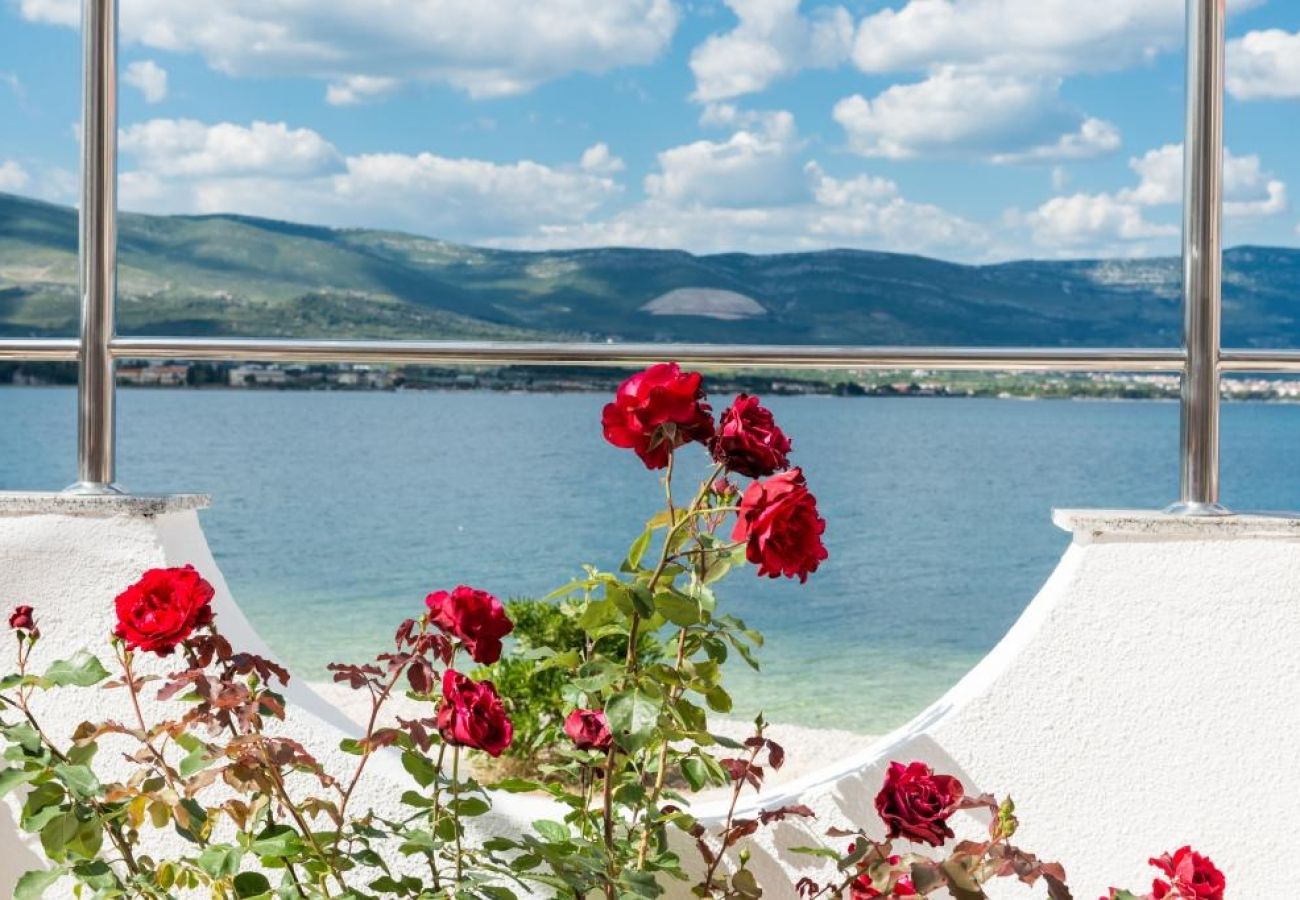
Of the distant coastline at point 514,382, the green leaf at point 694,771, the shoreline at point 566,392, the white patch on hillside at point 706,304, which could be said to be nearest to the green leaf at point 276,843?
the green leaf at point 694,771

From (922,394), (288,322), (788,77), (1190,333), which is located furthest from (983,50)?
(1190,333)

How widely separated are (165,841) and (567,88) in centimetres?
4241

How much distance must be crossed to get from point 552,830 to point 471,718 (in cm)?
25

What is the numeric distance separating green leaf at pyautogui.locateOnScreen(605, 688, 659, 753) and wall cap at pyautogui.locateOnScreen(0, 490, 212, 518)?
2.11 ft

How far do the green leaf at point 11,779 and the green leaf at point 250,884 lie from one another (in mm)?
202

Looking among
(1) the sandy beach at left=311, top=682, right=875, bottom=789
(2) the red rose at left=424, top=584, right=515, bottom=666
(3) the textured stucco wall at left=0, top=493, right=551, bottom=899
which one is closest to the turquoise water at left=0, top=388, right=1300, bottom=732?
(1) the sandy beach at left=311, top=682, right=875, bottom=789

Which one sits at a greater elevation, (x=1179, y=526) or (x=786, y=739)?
(x=1179, y=526)

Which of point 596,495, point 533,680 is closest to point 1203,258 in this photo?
point 533,680

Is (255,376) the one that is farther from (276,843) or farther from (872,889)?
Answer: (872,889)

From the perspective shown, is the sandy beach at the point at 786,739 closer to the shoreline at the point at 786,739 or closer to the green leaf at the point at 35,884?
the shoreline at the point at 786,739

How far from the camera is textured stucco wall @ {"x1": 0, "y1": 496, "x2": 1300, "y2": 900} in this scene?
4.00 ft

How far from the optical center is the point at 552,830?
1.13m

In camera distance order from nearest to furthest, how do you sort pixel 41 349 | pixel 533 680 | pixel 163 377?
pixel 41 349
pixel 533 680
pixel 163 377

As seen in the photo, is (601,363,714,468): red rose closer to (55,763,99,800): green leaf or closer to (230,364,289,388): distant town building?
(55,763,99,800): green leaf
